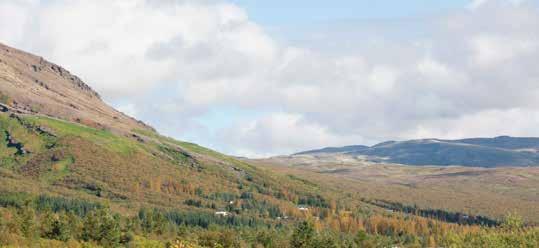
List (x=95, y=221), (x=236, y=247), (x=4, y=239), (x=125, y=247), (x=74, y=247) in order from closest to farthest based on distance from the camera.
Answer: (x=4, y=239), (x=74, y=247), (x=125, y=247), (x=95, y=221), (x=236, y=247)

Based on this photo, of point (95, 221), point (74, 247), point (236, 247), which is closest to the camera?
point (74, 247)

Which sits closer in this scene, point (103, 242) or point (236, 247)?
point (103, 242)

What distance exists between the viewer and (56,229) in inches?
6663

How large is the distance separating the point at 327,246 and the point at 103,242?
6239 cm

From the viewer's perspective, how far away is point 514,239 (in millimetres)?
192500

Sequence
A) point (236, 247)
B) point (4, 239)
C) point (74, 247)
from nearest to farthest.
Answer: point (4, 239)
point (74, 247)
point (236, 247)

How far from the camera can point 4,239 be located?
134 metres

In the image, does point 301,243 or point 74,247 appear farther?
point 301,243

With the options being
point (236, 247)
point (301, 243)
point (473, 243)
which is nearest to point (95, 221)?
point (236, 247)

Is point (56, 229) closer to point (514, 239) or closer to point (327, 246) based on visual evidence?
point (327, 246)

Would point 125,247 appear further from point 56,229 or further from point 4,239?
point 4,239

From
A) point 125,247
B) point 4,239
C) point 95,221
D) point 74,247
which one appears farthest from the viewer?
point 95,221

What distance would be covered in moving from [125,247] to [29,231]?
2062cm

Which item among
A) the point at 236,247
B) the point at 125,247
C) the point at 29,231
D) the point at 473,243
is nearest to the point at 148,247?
the point at 125,247
